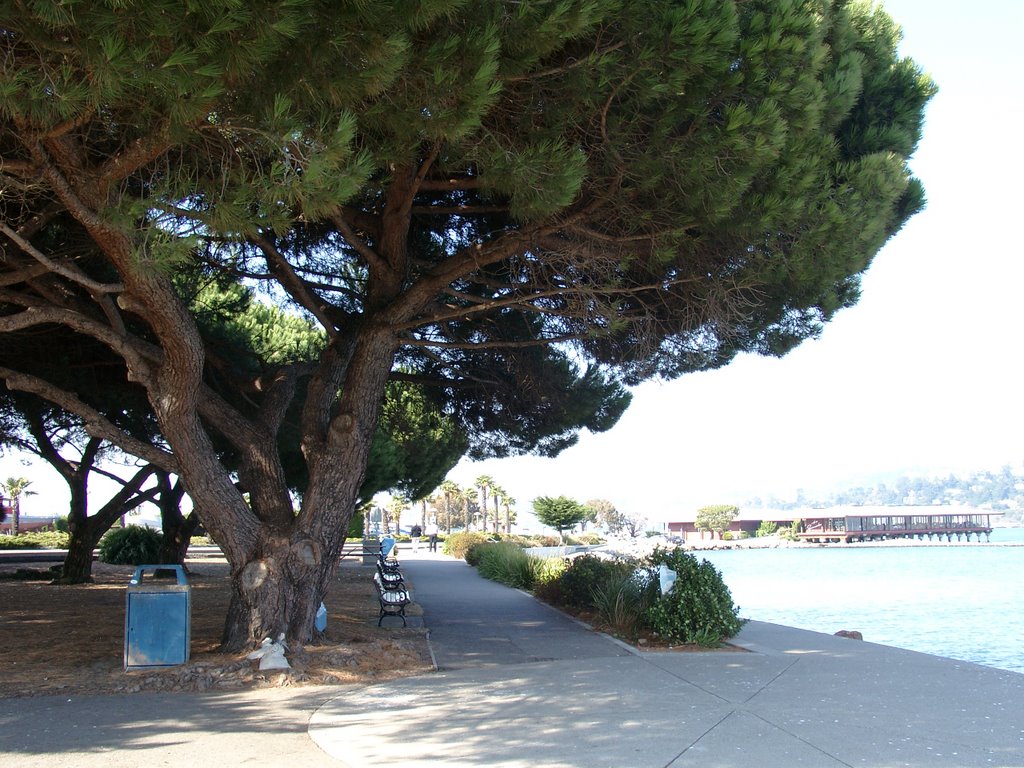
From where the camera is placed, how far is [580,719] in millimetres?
7133

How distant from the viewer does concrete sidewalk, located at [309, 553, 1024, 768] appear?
617 centimetres

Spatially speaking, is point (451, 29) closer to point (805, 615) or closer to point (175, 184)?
point (175, 184)

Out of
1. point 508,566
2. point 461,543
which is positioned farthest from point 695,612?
point 461,543

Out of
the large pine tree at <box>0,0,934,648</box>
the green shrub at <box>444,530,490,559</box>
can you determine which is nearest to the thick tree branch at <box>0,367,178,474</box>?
the large pine tree at <box>0,0,934,648</box>

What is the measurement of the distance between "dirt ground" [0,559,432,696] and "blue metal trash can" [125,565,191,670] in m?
0.17

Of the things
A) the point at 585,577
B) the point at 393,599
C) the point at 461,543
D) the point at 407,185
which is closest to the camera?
the point at 407,185

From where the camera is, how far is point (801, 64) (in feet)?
30.5

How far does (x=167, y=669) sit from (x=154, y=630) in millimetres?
448

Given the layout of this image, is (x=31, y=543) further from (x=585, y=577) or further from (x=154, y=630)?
(x=154, y=630)

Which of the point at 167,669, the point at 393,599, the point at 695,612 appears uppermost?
the point at 393,599

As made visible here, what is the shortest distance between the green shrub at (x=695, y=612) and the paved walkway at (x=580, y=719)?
64 centimetres

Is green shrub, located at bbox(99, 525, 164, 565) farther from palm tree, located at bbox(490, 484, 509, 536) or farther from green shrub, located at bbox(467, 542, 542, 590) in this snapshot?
palm tree, located at bbox(490, 484, 509, 536)

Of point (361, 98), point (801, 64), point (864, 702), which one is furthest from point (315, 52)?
point (864, 702)

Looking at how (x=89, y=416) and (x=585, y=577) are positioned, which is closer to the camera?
(x=89, y=416)
